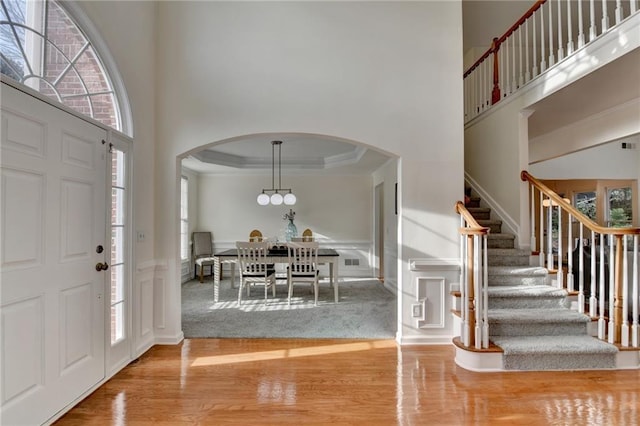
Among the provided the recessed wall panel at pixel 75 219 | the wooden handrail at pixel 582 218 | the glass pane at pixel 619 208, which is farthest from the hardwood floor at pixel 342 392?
the glass pane at pixel 619 208

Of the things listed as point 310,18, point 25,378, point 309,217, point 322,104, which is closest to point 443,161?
point 322,104

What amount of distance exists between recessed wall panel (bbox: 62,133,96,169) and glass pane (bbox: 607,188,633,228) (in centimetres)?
973

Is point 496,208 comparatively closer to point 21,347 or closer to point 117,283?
point 117,283

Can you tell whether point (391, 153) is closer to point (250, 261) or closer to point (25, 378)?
point (250, 261)

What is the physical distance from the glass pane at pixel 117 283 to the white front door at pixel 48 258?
0.22 m

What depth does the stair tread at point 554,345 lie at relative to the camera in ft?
9.11

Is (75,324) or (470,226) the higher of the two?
(470,226)

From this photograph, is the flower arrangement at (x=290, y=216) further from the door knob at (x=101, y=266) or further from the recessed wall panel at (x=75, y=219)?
the recessed wall panel at (x=75, y=219)

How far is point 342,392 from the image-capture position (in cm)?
244

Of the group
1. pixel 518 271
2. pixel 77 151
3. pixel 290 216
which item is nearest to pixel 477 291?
pixel 518 271

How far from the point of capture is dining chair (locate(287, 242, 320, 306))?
492 centimetres

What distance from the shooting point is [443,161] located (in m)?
3.43

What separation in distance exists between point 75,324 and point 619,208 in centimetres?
1005

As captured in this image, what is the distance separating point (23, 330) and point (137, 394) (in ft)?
3.01
